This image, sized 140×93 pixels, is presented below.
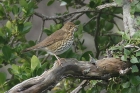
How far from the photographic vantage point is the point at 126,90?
389cm

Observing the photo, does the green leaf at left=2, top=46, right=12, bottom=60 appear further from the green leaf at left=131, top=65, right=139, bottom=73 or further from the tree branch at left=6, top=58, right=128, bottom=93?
the green leaf at left=131, top=65, right=139, bottom=73

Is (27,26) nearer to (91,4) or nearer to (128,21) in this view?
(91,4)

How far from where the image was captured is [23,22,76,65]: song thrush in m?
4.92

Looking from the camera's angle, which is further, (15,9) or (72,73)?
(15,9)

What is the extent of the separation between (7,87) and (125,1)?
56.0 inches

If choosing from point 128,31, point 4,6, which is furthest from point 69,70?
point 4,6

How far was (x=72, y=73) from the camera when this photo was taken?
379 centimetres

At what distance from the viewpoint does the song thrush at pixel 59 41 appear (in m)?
4.92

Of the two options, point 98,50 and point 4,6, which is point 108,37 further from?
point 4,6

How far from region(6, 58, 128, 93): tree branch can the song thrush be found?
1.01 m

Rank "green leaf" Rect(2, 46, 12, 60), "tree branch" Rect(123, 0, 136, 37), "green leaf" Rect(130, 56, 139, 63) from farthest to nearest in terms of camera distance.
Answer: "green leaf" Rect(2, 46, 12, 60) → "tree branch" Rect(123, 0, 136, 37) → "green leaf" Rect(130, 56, 139, 63)

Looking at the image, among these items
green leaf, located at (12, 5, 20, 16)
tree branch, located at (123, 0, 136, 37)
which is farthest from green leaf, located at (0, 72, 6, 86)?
tree branch, located at (123, 0, 136, 37)

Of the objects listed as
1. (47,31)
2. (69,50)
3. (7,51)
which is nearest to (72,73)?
(7,51)

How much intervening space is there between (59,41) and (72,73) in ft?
4.48
